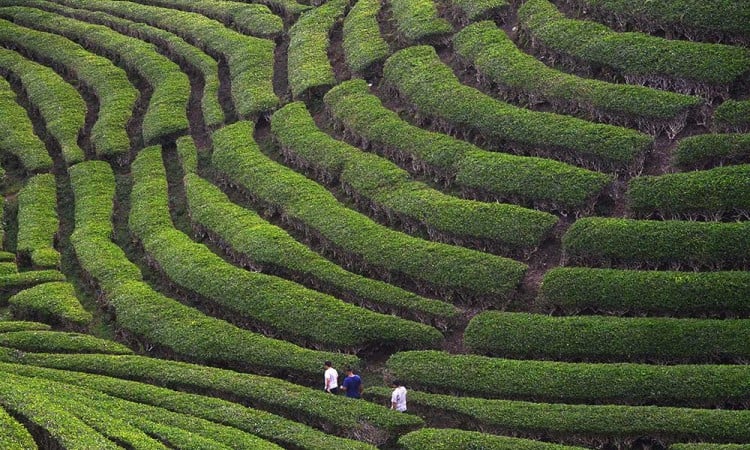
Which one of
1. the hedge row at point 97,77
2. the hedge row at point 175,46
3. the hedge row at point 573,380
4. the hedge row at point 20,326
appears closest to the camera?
the hedge row at point 573,380

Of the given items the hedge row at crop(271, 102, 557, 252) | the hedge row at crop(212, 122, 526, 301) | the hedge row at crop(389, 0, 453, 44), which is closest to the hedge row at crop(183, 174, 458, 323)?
the hedge row at crop(212, 122, 526, 301)

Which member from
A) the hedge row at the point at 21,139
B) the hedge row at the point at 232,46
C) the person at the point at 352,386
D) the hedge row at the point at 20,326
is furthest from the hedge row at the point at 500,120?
the hedge row at the point at 20,326

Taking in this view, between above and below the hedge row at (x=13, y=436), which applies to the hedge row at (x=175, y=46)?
above

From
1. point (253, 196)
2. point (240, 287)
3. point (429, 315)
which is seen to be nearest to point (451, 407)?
point (429, 315)

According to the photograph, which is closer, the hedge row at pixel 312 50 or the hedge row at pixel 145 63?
the hedge row at pixel 312 50

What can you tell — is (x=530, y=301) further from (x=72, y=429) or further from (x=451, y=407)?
(x=72, y=429)

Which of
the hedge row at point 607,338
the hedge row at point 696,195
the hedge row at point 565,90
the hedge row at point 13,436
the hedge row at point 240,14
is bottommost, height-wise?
the hedge row at point 13,436

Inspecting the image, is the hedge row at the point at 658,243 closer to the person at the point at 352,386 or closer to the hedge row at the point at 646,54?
the hedge row at the point at 646,54
